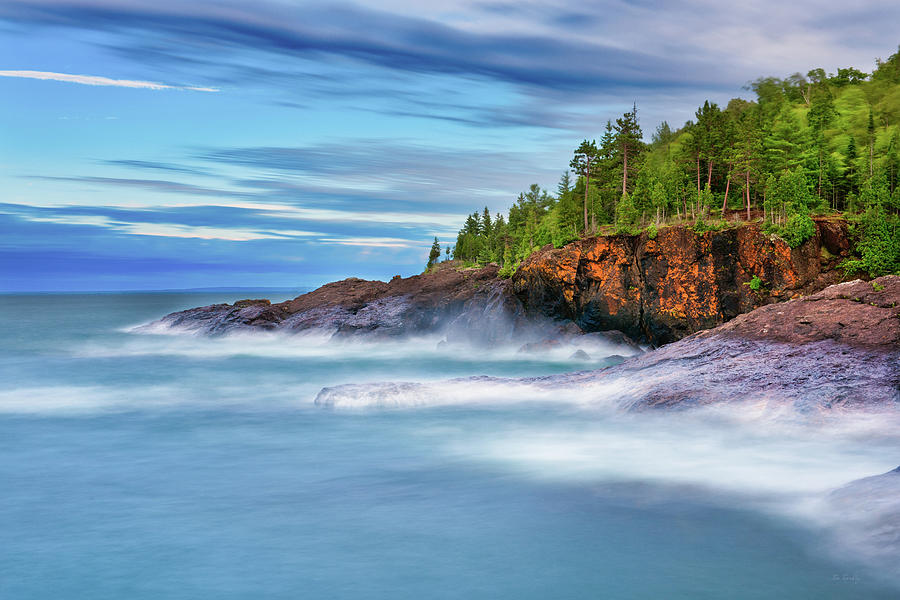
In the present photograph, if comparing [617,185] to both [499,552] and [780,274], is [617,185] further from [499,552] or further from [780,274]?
[499,552]

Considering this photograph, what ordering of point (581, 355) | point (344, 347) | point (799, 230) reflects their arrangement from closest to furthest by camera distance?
point (799, 230) → point (581, 355) → point (344, 347)

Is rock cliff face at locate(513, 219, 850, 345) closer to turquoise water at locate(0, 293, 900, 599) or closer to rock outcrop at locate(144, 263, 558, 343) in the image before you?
rock outcrop at locate(144, 263, 558, 343)

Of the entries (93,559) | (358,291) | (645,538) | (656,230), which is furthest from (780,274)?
(358,291)

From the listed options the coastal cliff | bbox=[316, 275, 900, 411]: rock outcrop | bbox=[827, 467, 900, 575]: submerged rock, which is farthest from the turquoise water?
the coastal cliff

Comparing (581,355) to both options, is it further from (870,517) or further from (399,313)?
(870,517)

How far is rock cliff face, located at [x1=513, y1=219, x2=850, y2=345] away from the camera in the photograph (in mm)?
36031

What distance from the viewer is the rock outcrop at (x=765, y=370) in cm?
1952

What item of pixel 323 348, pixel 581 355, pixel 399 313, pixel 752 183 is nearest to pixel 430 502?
pixel 581 355

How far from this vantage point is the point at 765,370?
70.1 feet

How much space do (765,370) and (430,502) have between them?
12.7 meters

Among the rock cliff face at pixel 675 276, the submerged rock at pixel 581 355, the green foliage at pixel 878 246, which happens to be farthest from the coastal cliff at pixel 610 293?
the submerged rock at pixel 581 355

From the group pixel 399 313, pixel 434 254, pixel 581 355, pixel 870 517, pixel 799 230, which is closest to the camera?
pixel 870 517

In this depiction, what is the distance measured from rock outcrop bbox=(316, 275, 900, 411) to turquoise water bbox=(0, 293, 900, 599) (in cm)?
88

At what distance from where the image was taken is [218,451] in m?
19.3
